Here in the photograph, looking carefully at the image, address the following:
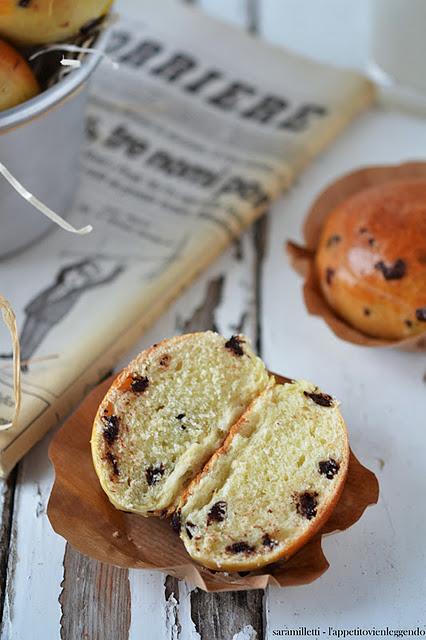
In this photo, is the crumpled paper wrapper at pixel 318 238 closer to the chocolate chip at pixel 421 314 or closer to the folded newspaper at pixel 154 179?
the chocolate chip at pixel 421 314

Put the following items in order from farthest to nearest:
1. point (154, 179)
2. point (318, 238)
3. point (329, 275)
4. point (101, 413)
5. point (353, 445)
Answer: point (154, 179) < point (318, 238) < point (329, 275) < point (353, 445) < point (101, 413)

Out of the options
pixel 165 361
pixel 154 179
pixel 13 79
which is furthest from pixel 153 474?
pixel 154 179

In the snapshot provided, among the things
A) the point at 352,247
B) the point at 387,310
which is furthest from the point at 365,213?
the point at 387,310

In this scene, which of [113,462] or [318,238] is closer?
[113,462]

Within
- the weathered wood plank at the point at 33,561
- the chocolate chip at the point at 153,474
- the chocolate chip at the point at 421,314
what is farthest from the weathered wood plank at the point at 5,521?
the chocolate chip at the point at 421,314

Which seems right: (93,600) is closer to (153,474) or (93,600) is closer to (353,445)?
(153,474)

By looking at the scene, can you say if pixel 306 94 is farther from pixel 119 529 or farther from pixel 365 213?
pixel 119 529
